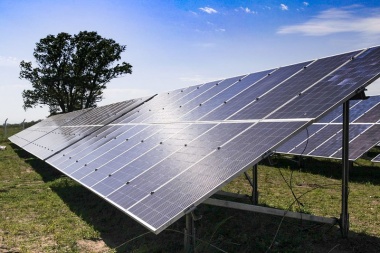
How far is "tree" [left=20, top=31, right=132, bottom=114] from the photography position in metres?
52.9

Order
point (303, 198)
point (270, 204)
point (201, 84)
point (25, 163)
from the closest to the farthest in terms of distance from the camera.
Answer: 1. point (270, 204)
2. point (303, 198)
3. point (201, 84)
4. point (25, 163)

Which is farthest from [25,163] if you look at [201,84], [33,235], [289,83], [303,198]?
[289,83]

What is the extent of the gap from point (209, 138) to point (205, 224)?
2.37 meters

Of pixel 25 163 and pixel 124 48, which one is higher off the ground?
pixel 124 48

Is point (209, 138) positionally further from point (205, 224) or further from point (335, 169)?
point (335, 169)

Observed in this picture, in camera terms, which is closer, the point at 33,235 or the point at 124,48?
the point at 33,235

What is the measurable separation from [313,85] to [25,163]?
61.5 ft

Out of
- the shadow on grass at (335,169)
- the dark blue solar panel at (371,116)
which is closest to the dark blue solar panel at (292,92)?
the shadow on grass at (335,169)

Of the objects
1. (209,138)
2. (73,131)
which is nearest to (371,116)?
(209,138)

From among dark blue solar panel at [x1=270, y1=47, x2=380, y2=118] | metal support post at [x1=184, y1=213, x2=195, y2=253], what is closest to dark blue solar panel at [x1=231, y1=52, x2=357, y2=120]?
dark blue solar panel at [x1=270, y1=47, x2=380, y2=118]

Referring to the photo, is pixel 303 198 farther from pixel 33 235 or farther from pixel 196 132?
pixel 33 235

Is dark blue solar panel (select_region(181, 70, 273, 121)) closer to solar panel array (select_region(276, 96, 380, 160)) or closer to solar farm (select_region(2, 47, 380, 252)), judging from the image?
solar farm (select_region(2, 47, 380, 252))

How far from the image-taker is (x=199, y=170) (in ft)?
22.0

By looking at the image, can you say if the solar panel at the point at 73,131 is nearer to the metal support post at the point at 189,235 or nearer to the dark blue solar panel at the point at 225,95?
the dark blue solar panel at the point at 225,95
